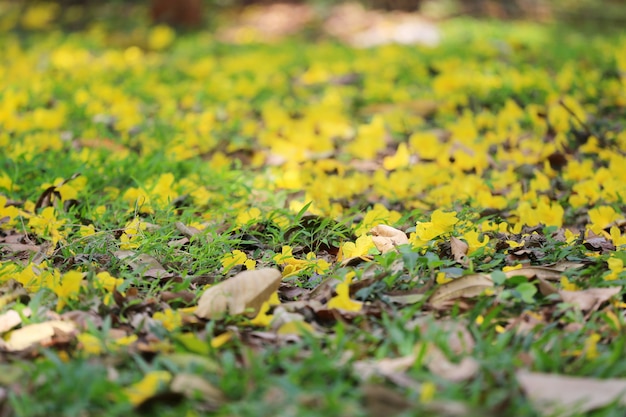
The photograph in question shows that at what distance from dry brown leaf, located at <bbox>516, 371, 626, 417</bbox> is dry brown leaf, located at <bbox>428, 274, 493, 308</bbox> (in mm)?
428

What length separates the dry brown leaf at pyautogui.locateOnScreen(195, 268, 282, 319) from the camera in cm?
191

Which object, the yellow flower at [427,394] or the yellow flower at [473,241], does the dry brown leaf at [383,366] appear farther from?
the yellow flower at [473,241]

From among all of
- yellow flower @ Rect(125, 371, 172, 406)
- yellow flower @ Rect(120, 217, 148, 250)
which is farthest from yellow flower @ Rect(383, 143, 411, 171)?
yellow flower @ Rect(125, 371, 172, 406)

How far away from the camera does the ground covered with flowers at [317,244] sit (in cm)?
157

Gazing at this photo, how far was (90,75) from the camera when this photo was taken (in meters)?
5.47

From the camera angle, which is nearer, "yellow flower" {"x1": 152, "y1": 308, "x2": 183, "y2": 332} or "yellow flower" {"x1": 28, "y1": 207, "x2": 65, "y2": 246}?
"yellow flower" {"x1": 152, "y1": 308, "x2": 183, "y2": 332}

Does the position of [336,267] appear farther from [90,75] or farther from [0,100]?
[90,75]

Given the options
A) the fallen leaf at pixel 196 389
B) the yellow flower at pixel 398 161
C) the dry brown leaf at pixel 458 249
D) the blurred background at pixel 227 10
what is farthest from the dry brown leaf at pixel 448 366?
the blurred background at pixel 227 10

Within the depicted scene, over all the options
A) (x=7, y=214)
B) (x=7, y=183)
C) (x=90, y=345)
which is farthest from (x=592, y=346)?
(x=7, y=183)

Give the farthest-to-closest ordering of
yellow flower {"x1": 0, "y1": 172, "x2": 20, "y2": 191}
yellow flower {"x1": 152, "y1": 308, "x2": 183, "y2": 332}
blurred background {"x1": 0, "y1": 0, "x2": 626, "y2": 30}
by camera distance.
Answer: blurred background {"x1": 0, "y1": 0, "x2": 626, "y2": 30} < yellow flower {"x1": 0, "y1": 172, "x2": 20, "y2": 191} < yellow flower {"x1": 152, "y1": 308, "x2": 183, "y2": 332}

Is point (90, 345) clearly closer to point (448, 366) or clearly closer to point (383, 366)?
point (383, 366)

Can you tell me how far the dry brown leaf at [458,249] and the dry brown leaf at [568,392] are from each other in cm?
68

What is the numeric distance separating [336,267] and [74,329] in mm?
791

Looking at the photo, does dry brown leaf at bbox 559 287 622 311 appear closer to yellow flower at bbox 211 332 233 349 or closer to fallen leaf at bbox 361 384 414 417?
fallen leaf at bbox 361 384 414 417
